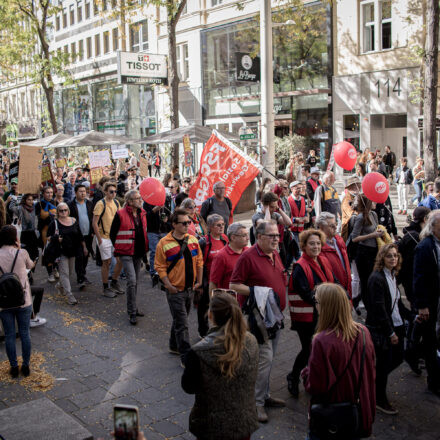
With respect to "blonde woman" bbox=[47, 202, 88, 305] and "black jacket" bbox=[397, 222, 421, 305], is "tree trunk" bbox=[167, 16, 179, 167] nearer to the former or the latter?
"blonde woman" bbox=[47, 202, 88, 305]

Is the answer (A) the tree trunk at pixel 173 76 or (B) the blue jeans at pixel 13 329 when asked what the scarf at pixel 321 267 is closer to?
(B) the blue jeans at pixel 13 329

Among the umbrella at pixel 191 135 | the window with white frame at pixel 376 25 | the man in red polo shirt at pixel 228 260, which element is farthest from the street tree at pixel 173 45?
the man in red polo shirt at pixel 228 260

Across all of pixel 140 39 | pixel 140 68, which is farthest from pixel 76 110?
pixel 140 68

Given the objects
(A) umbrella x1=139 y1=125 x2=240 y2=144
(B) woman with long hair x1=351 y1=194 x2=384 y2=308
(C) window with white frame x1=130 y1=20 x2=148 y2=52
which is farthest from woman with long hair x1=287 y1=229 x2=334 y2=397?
(C) window with white frame x1=130 y1=20 x2=148 y2=52

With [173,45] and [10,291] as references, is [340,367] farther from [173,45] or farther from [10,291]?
[173,45]

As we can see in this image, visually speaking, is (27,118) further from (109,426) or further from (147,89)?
(109,426)

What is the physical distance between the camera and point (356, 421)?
3.46m

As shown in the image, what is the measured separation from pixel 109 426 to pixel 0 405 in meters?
1.24

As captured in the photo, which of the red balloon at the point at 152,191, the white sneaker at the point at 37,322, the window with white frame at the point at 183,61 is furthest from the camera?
the window with white frame at the point at 183,61

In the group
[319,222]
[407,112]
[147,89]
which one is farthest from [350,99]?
[319,222]

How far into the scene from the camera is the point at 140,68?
950 inches

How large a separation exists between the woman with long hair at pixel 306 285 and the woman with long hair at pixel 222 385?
2.01 m

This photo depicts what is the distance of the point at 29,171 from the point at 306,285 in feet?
23.7

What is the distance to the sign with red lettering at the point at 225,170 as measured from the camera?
9547 mm
